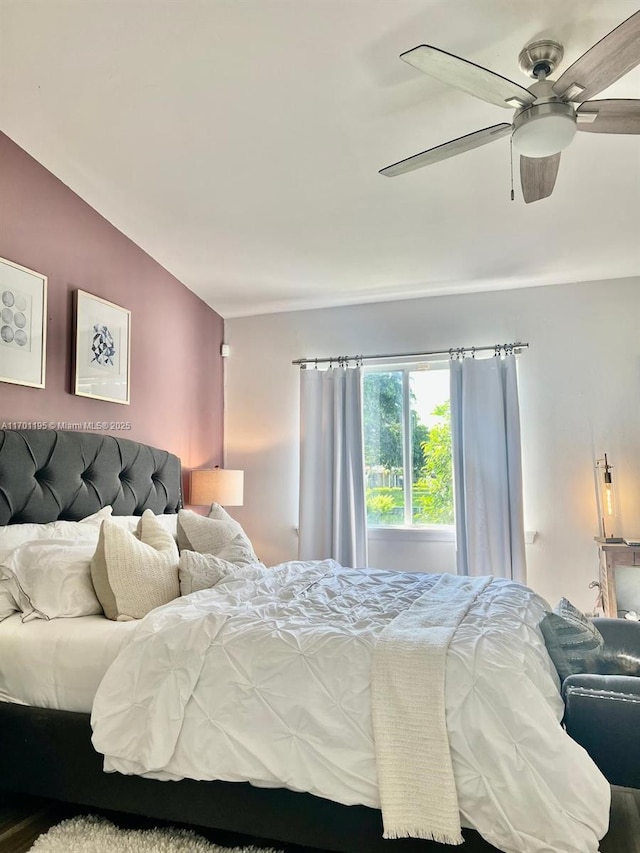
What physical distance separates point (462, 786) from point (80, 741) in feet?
3.97

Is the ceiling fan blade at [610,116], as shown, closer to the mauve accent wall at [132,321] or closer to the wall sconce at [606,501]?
the wall sconce at [606,501]

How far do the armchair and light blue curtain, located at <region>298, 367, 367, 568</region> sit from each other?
267 cm

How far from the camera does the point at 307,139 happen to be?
8.90ft

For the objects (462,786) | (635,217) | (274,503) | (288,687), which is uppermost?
(635,217)

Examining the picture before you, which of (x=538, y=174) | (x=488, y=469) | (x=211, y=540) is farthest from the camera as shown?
(x=488, y=469)

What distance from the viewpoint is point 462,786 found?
1.46 meters

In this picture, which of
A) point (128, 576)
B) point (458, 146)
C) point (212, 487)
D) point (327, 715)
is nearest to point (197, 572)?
point (128, 576)

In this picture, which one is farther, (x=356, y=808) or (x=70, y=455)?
(x=70, y=455)

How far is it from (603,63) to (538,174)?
0.61m

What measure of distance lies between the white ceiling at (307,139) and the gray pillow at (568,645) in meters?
2.07

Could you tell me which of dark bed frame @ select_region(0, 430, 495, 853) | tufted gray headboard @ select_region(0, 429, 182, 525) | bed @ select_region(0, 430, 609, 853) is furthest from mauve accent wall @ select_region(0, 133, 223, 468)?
bed @ select_region(0, 430, 609, 853)

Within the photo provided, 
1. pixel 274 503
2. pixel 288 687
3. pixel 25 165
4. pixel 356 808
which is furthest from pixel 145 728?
pixel 274 503

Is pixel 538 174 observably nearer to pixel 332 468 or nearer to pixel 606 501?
pixel 606 501

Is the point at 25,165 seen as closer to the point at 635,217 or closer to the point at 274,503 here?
the point at 274,503
